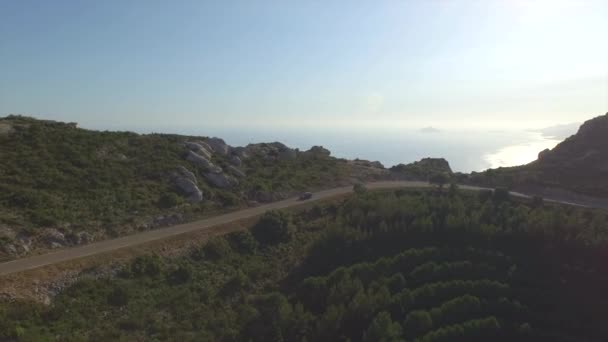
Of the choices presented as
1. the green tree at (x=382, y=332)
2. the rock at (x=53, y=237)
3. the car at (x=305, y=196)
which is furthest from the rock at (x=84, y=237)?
→ the car at (x=305, y=196)

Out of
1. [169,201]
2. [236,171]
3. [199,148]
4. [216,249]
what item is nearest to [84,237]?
[169,201]

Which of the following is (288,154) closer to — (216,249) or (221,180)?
(221,180)

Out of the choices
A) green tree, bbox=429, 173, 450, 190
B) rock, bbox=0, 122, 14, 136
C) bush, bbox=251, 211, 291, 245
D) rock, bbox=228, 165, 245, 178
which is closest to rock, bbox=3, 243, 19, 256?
bush, bbox=251, 211, 291, 245

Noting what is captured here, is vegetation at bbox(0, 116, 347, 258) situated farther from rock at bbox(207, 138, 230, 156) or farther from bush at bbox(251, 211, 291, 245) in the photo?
bush at bbox(251, 211, 291, 245)

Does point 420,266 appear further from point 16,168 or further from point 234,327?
point 16,168

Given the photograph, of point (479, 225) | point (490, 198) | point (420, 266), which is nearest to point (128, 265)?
point (420, 266)

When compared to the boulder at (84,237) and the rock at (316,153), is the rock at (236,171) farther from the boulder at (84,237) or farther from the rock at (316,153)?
the boulder at (84,237)
